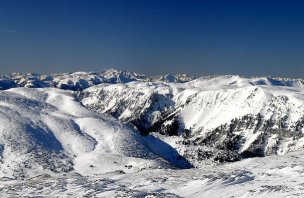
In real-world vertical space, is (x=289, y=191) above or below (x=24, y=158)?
below

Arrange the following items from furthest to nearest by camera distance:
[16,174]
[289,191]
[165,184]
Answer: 1. [16,174]
2. [165,184]
3. [289,191]

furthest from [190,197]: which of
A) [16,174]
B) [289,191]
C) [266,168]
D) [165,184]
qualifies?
[16,174]

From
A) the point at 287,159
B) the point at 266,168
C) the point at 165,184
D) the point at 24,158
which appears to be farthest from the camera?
the point at 24,158

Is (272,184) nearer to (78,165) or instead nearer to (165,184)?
(165,184)

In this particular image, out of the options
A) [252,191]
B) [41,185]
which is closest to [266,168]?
[252,191]

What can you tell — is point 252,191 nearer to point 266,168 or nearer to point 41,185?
point 266,168

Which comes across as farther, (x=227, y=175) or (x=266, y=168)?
(x=266, y=168)

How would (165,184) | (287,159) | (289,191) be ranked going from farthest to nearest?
(287,159) < (165,184) < (289,191)
